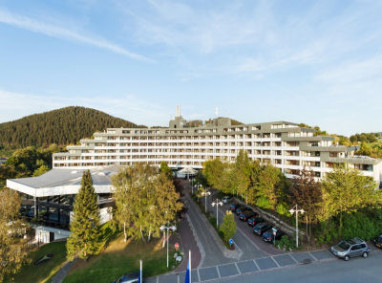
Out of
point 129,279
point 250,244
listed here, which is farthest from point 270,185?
point 129,279

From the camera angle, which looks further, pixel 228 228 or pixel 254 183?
pixel 254 183

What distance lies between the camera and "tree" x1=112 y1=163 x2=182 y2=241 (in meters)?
27.7

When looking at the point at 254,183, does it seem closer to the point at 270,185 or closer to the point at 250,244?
the point at 270,185

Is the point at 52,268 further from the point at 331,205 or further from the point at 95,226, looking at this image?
the point at 331,205

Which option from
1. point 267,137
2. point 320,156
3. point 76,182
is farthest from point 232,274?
point 267,137

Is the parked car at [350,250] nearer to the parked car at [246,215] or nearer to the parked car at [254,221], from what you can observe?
the parked car at [254,221]

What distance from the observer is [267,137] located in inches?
2426

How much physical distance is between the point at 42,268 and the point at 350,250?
3946 centimetres

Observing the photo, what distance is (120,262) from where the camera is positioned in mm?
25141

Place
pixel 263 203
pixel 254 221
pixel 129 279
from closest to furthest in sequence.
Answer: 1. pixel 129 279
2. pixel 254 221
3. pixel 263 203

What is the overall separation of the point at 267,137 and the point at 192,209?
33.3m

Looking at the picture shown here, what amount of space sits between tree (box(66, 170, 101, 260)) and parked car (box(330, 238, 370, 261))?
1175 inches

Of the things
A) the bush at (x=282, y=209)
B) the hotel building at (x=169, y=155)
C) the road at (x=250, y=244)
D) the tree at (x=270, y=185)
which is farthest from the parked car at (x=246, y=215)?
the hotel building at (x=169, y=155)

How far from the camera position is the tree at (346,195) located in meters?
26.8
